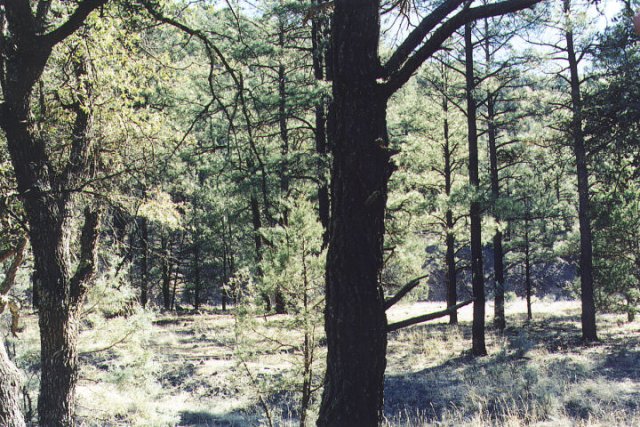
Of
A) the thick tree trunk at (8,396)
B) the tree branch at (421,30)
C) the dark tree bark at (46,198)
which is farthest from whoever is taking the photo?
the dark tree bark at (46,198)

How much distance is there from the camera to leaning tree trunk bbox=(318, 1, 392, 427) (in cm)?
235

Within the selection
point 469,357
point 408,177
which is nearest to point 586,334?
point 469,357

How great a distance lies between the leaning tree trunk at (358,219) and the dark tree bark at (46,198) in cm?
250

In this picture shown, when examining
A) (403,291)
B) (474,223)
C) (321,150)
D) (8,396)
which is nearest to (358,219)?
(403,291)

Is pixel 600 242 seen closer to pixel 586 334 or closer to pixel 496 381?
pixel 586 334

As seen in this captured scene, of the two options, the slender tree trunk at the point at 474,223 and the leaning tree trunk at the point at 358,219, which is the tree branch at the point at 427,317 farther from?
the slender tree trunk at the point at 474,223

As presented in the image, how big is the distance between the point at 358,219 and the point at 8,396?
10.9 feet

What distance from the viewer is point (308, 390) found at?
5789 millimetres

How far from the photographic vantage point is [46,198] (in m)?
4.60

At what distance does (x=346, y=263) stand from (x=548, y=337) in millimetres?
16176

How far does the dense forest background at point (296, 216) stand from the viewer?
7.84 ft

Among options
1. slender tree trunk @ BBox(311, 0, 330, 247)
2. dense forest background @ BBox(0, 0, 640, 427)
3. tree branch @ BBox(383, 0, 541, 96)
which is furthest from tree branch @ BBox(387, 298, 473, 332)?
slender tree trunk @ BBox(311, 0, 330, 247)

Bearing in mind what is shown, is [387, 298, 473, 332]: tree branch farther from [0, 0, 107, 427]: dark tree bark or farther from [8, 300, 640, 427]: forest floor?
[8, 300, 640, 427]: forest floor

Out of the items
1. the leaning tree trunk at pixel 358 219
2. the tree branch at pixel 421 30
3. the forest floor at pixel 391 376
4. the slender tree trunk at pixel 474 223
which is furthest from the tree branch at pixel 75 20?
the slender tree trunk at pixel 474 223
